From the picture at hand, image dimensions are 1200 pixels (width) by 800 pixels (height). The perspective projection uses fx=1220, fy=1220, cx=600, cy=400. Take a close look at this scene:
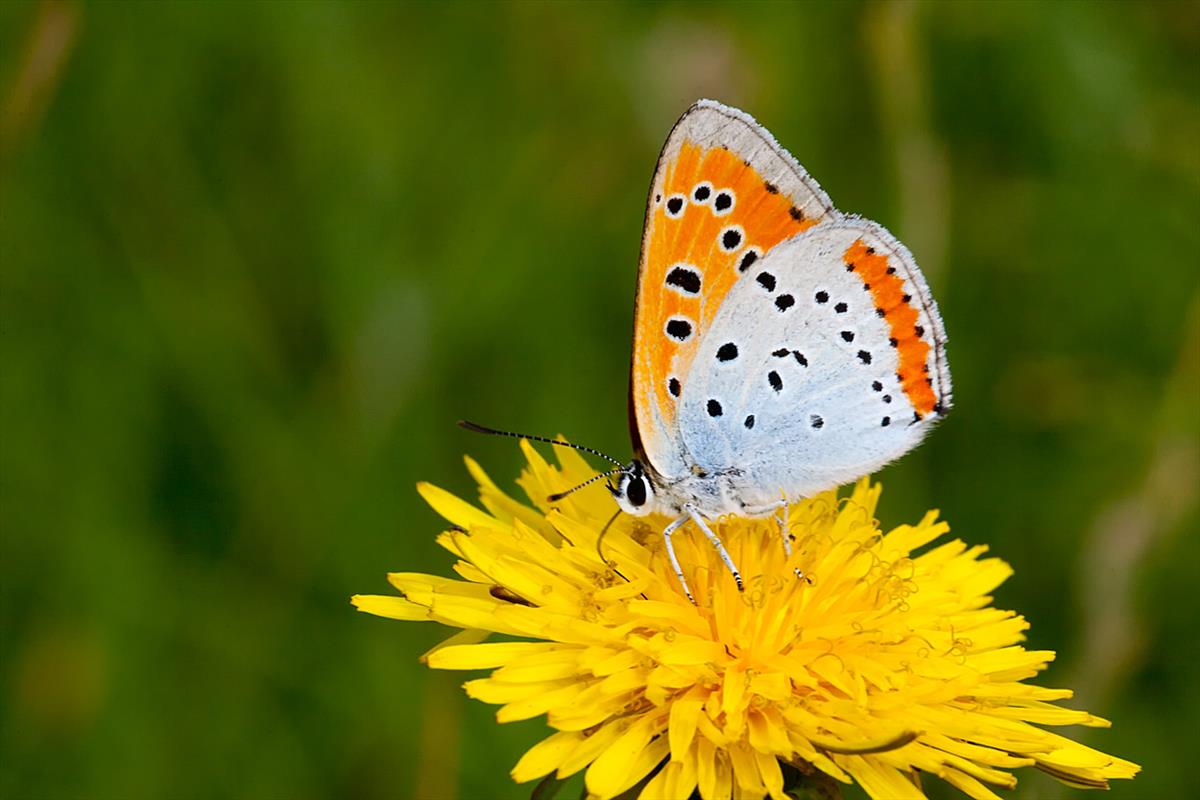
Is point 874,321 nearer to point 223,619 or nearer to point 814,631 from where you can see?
point 814,631

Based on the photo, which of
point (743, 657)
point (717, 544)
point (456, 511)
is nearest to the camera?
point (743, 657)

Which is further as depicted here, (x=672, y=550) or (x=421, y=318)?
(x=421, y=318)

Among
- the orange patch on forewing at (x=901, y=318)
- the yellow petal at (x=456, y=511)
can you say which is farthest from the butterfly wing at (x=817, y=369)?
the yellow petal at (x=456, y=511)

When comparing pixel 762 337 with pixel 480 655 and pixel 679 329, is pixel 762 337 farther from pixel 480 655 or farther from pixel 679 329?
pixel 480 655

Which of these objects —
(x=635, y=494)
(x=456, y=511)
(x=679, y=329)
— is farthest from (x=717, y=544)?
(x=456, y=511)

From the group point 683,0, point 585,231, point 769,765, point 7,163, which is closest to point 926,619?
point 769,765

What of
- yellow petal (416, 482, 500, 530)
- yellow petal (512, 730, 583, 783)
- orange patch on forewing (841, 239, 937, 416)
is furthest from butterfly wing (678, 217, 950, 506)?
yellow petal (512, 730, 583, 783)
